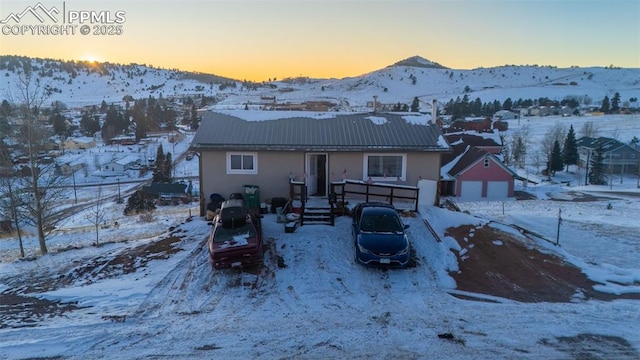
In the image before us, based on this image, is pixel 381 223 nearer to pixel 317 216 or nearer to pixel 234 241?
pixel 317 216

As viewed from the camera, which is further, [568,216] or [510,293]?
[568,216]

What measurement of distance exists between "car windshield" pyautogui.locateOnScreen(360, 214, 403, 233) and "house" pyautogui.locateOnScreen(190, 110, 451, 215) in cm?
457

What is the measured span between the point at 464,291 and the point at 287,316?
4683 millimetres

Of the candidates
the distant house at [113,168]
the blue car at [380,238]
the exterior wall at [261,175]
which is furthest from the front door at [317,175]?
the distant house at [113,168]

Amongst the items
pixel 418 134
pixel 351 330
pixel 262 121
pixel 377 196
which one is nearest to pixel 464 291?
pixel 351 330

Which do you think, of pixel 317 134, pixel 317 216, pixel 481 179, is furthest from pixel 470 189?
pixel 317 216

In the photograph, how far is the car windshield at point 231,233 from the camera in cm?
1164

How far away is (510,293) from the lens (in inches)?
405

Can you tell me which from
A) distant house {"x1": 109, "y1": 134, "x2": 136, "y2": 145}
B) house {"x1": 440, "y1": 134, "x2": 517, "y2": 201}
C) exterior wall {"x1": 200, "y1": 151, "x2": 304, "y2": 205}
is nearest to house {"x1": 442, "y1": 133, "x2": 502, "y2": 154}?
house {"x1": 440, "y1": 134, "x2": 517, "y2": 201}

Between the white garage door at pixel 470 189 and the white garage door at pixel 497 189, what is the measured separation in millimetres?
1010

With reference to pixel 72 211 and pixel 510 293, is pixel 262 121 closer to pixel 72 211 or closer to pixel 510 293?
pixel 510 293

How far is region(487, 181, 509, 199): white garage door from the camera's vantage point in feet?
138

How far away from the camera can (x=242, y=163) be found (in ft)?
55.2

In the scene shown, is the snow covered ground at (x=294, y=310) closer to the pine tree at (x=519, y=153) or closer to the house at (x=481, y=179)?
the house at (x=481, y=179)
